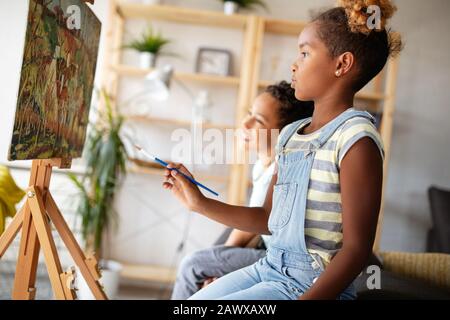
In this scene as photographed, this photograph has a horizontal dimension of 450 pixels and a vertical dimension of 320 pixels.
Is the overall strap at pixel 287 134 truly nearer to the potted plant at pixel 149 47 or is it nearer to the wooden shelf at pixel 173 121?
the wooden shelf at pixel 173 121

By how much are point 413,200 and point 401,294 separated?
2339 mm

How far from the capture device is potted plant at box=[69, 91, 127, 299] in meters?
2.78

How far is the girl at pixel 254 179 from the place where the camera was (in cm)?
171

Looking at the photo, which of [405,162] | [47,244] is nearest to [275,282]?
[47,244]

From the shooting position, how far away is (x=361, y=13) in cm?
104

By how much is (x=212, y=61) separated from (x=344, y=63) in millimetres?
2361

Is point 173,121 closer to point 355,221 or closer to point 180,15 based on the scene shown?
point 180,15

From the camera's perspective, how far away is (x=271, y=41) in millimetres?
3434

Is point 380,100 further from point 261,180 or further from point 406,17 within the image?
point 261,180

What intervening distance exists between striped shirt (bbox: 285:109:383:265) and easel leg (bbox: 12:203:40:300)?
0.75 metres

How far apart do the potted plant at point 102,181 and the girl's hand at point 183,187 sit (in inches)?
64.8

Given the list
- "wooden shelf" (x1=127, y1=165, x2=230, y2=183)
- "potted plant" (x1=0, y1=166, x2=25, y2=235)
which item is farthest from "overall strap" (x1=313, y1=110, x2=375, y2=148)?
"wooden shelf" (x1=127, y1=165, x2=230, y2=183)

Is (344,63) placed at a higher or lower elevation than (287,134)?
higher

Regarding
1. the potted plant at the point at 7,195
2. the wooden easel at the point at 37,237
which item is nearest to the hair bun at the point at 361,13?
the wooden easel at the point at 37,237
